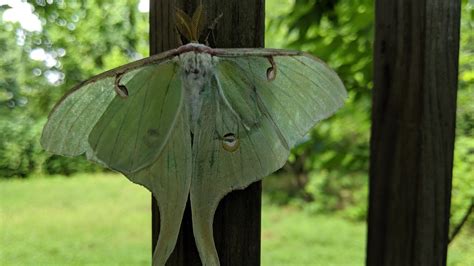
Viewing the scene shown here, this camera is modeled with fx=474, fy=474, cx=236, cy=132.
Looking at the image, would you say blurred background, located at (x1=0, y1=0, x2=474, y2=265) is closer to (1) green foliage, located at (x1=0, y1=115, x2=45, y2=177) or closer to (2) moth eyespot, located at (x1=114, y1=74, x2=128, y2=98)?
(1) green foliage, located at (x1=0, y1=115, x2=45, y2=177)

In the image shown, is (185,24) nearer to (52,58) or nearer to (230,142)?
(230,142)

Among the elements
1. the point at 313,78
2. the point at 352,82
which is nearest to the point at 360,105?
the point at 352,82

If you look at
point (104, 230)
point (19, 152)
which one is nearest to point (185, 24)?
point (19, 152)

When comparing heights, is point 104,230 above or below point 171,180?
below

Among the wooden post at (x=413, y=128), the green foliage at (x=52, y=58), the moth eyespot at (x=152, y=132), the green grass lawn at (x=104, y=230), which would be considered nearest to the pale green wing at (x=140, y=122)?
the moth eyespot at (x=152, y=132)

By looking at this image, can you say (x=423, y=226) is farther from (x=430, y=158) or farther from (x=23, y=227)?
(x=23, y=227)

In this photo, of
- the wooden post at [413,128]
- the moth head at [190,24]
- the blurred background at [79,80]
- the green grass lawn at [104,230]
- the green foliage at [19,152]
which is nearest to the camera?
the moth head at [190,24]

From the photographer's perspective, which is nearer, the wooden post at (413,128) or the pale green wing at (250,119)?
the pale green wing at (250,119)

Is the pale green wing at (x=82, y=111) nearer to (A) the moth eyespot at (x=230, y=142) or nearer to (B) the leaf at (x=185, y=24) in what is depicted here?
(B) the leaf at (x=185, y=24)
